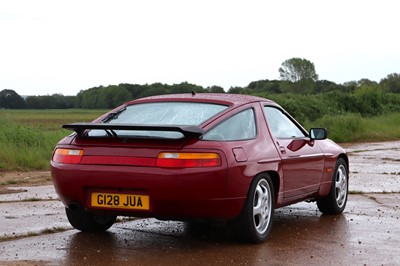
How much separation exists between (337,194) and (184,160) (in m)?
3.09

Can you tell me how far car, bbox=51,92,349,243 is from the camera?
6.41 m

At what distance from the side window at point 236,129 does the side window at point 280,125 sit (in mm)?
346

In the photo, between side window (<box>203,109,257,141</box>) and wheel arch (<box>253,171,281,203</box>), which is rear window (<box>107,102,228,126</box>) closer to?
side window (<box>203,109,257,141</box>)

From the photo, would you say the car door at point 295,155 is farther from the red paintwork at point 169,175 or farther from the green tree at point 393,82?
the green tree at point 393,82

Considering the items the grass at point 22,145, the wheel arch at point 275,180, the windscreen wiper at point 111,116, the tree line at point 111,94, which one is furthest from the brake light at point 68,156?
the tree line at point 111,94

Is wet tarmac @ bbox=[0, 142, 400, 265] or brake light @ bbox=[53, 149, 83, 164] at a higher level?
brake light @ bbox=[53, 149, 83, 164]

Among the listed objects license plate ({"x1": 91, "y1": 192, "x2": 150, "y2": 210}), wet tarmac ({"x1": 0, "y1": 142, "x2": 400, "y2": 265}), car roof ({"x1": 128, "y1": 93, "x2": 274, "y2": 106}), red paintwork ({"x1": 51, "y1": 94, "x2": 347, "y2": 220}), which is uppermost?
car roof ({"x1": 128, "y1": 93, "x2": 274, "y2": 106})

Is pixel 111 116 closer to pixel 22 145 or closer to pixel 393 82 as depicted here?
pixel 22 145

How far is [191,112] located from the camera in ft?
23.5

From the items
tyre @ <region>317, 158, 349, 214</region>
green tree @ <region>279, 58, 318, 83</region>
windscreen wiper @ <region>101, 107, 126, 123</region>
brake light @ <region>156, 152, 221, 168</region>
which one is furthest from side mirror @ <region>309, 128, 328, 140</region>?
green tree @ <region>279, 58, 318, 83</region>

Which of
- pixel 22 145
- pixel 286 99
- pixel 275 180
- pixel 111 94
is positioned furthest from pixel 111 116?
pixel 286 99

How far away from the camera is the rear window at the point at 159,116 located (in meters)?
6.77

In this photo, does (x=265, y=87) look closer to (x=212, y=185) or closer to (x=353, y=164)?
(x=353, y=164)

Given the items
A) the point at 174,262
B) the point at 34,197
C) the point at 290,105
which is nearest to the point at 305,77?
the point at 290,105
